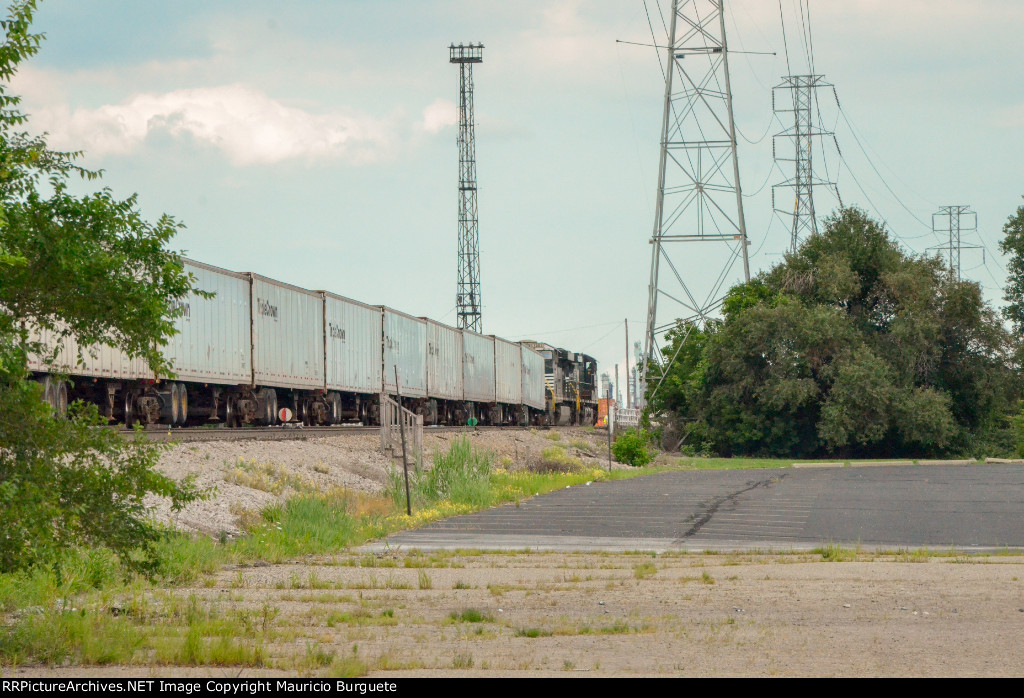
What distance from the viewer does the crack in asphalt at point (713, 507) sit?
1792 centimetres

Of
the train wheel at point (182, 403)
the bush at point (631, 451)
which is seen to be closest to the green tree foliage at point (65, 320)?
the train wheel at point (182, 403)

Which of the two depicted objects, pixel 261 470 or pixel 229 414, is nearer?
pixel 261 470

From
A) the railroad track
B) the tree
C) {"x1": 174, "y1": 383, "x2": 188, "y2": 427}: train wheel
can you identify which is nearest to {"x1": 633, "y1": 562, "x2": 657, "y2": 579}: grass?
the railroad track

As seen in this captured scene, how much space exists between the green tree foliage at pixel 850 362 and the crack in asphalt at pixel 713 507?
1509 centimetres

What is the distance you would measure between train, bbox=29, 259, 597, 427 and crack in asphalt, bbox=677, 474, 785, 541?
5145mm

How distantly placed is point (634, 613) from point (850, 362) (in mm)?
35731

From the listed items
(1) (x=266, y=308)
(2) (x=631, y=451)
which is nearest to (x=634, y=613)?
(1) (x=266, y=308)

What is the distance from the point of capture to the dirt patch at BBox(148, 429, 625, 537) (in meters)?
16.5

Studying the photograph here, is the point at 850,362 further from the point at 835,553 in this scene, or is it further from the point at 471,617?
the point at 471,617

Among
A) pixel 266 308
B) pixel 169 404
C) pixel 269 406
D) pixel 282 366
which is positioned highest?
pixel 266 308

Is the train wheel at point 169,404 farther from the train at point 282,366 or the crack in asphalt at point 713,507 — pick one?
the crack in asphalt at point 713,507

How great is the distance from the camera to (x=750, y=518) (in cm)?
1958
